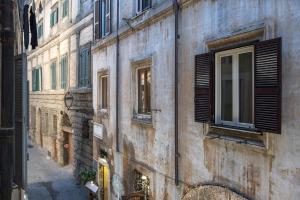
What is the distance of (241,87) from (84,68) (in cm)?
1085

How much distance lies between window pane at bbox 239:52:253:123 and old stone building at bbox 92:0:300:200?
15 millimetres

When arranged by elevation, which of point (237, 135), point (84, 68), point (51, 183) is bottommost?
point (51, 183)

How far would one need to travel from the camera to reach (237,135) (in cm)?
596

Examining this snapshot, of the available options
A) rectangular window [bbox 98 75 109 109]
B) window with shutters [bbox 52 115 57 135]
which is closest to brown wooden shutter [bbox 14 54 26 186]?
rectangular window [bbox 98 75 109 109]

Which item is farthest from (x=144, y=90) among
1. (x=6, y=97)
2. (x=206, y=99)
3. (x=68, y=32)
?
(x=68, y=32)

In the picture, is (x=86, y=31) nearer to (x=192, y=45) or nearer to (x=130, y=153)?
(x=130, y=153)

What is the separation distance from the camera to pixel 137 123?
9.66 metres

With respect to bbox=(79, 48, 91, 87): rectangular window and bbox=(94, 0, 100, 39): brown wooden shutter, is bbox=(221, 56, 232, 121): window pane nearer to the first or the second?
bbox=(94, 0, 100, 39): brown wooden shutter

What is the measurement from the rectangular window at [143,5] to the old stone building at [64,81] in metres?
5.46

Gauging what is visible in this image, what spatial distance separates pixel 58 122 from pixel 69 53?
4093 millimetres

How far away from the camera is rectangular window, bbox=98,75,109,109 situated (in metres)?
12.9

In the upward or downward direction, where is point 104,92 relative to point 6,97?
upward

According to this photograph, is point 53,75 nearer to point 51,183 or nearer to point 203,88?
point 51,183

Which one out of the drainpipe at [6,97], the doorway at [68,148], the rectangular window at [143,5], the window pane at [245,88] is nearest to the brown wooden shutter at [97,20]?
the rectangular window at [143,5]
